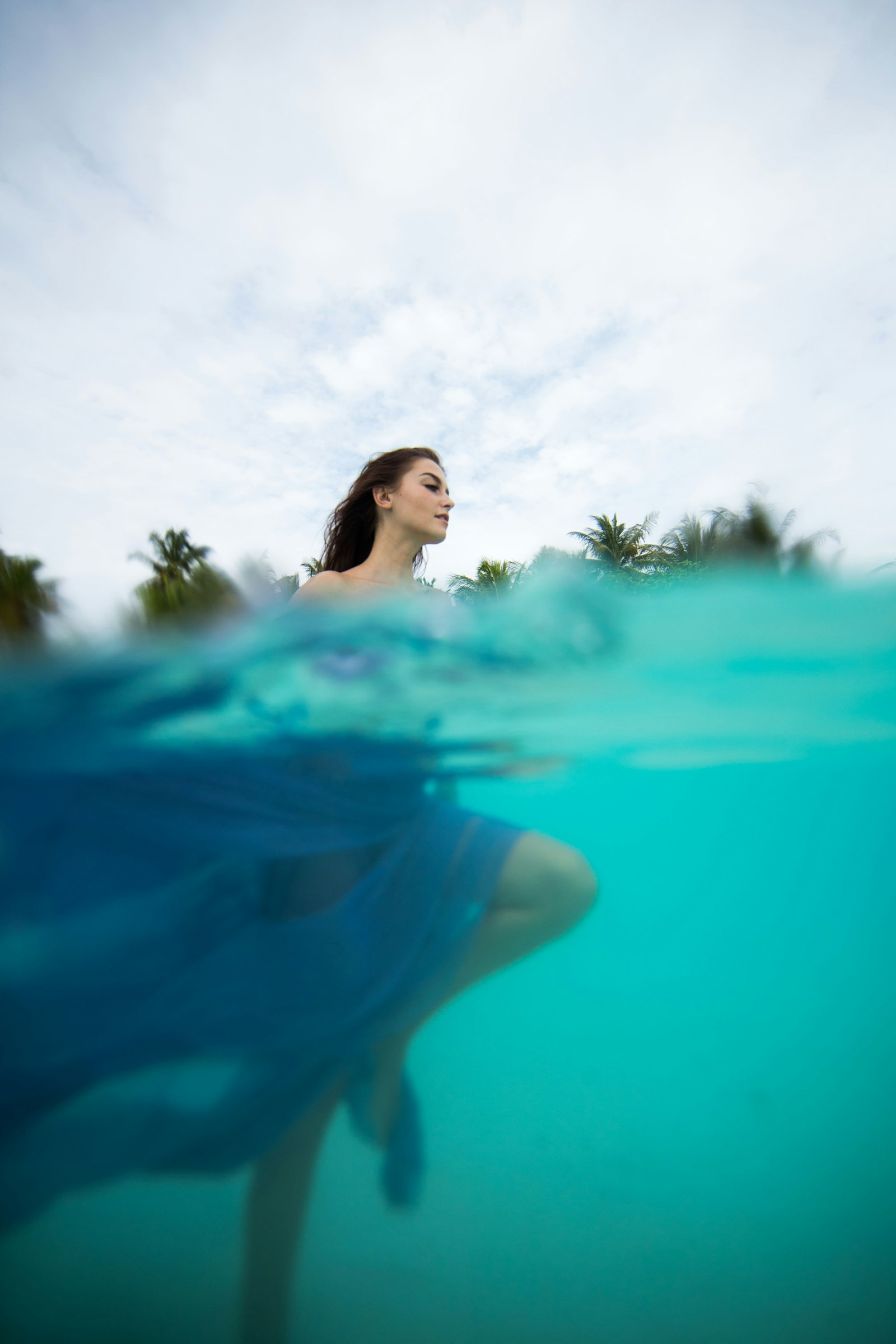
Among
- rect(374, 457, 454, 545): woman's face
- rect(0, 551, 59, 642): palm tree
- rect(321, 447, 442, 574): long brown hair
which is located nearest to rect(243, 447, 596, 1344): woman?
rect(374, 457, 454, 545): woman's face

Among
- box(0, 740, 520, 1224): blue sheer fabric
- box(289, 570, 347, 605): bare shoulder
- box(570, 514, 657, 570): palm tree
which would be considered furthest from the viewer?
box(570, 514, 657, 570): palm tree

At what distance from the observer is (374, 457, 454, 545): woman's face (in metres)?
3.15

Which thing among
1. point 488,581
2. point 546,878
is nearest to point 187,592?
point 546,878

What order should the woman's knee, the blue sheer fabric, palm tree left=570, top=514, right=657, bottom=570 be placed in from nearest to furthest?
the blue sheer fabric → the woman's knee → palm tree left=570, top=514, right=657, bottom=570

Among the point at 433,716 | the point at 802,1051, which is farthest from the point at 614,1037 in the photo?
the point at 433,716

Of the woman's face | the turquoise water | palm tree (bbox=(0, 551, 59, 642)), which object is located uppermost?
the woman's face

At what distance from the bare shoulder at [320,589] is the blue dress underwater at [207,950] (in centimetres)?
76

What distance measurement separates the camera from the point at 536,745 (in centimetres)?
506

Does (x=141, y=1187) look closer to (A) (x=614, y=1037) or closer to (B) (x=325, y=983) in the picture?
(B) (x=325, y=983)

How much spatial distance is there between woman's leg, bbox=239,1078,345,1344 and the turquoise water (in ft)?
0.64

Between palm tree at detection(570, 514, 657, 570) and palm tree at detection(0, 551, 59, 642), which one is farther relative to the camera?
palm tree at detection(570, 514, 657, 570)

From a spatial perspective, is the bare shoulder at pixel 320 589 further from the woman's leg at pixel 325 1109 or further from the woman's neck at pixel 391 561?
the woman's leg at pixel 325 1109

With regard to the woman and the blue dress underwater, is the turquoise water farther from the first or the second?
the blue dress underwater

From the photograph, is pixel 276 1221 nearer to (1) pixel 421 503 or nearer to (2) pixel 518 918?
(2) pixel 518 918
